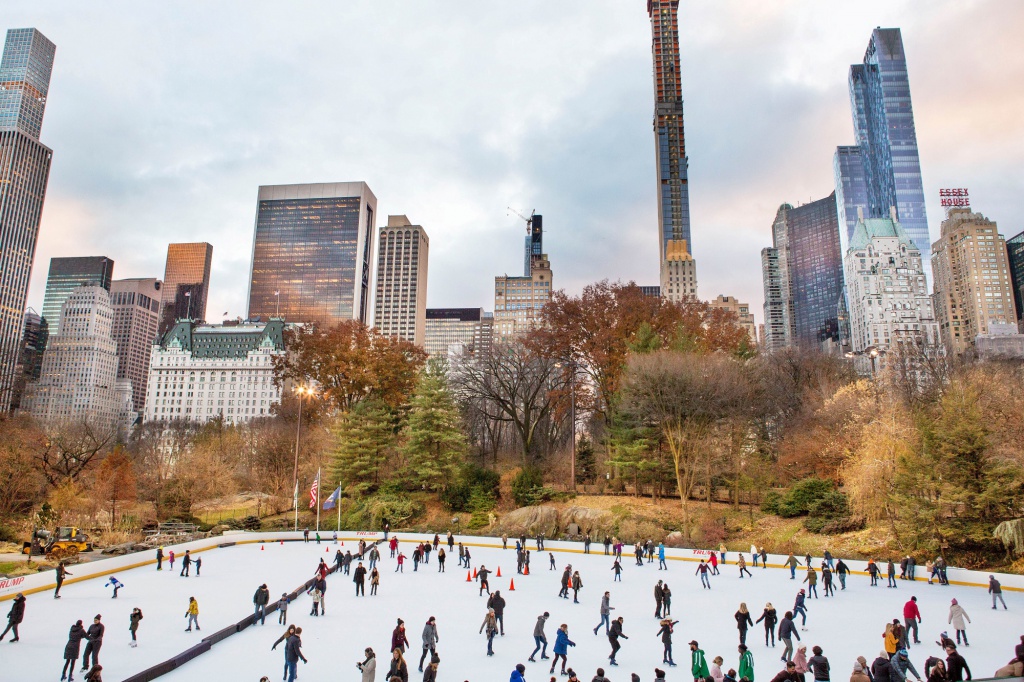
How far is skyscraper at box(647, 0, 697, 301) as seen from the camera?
575 feet

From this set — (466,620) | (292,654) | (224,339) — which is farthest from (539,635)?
(224,339)

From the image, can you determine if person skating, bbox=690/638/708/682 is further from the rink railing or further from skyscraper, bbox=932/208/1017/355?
skyscraper, bbox=932/208/1017/355

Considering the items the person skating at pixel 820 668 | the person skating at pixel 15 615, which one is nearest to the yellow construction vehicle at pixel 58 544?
the person skating at pixel 15 615

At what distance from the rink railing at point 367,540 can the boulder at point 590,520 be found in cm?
104

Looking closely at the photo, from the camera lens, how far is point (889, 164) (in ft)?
616

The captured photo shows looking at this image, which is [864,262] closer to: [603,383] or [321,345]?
[603,383]

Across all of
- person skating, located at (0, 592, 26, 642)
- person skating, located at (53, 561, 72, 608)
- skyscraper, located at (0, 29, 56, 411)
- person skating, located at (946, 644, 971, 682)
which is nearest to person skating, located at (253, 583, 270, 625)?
person skating, located at (0, 592, 26, 642)

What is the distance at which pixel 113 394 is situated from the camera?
191 m

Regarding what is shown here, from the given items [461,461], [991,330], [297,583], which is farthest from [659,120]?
[297,583]

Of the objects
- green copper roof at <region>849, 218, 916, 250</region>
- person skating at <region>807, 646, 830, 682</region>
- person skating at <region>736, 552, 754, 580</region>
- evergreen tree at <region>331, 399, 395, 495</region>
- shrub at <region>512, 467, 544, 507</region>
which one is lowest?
person skating at <region>736, 552, 754, 580</region>

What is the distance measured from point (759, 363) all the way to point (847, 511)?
16.9 m

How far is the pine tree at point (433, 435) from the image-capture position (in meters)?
42.2

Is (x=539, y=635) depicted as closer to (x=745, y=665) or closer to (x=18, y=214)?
(x=745, y=665)

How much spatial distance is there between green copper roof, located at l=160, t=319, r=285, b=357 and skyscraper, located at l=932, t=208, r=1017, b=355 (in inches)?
6889
